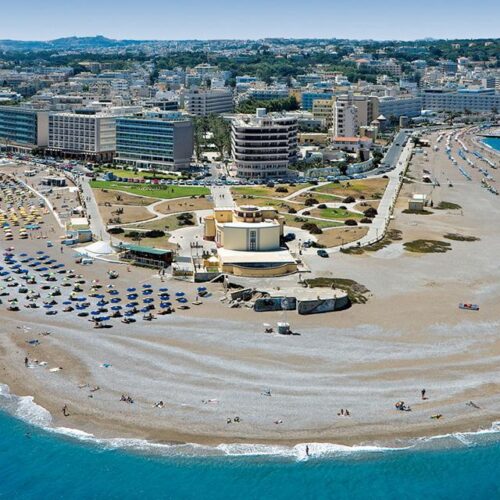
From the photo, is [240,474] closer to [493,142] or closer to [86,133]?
[86,133]

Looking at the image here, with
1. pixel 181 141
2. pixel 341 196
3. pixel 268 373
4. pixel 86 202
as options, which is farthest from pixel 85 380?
pixel 181 141

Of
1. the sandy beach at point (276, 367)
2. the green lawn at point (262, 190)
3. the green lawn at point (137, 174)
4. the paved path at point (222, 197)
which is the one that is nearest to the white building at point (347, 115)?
the green lawn at point (262, 190)

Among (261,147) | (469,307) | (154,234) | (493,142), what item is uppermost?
(493,142)

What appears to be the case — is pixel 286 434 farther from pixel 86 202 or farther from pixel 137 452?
pixel 86 202

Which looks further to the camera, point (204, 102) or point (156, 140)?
point (204, 102)

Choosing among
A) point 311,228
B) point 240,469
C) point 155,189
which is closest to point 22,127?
point 155,189

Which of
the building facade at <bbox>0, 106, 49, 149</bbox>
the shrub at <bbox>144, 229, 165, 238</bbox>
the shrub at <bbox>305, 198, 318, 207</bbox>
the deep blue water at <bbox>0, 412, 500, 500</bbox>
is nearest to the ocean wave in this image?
the deep blue water at <bbox>0, 412, 500, 500</bbox>

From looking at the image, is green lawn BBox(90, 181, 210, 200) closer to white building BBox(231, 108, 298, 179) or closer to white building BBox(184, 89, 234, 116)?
white building BBox(231, 108, 298, 179)
